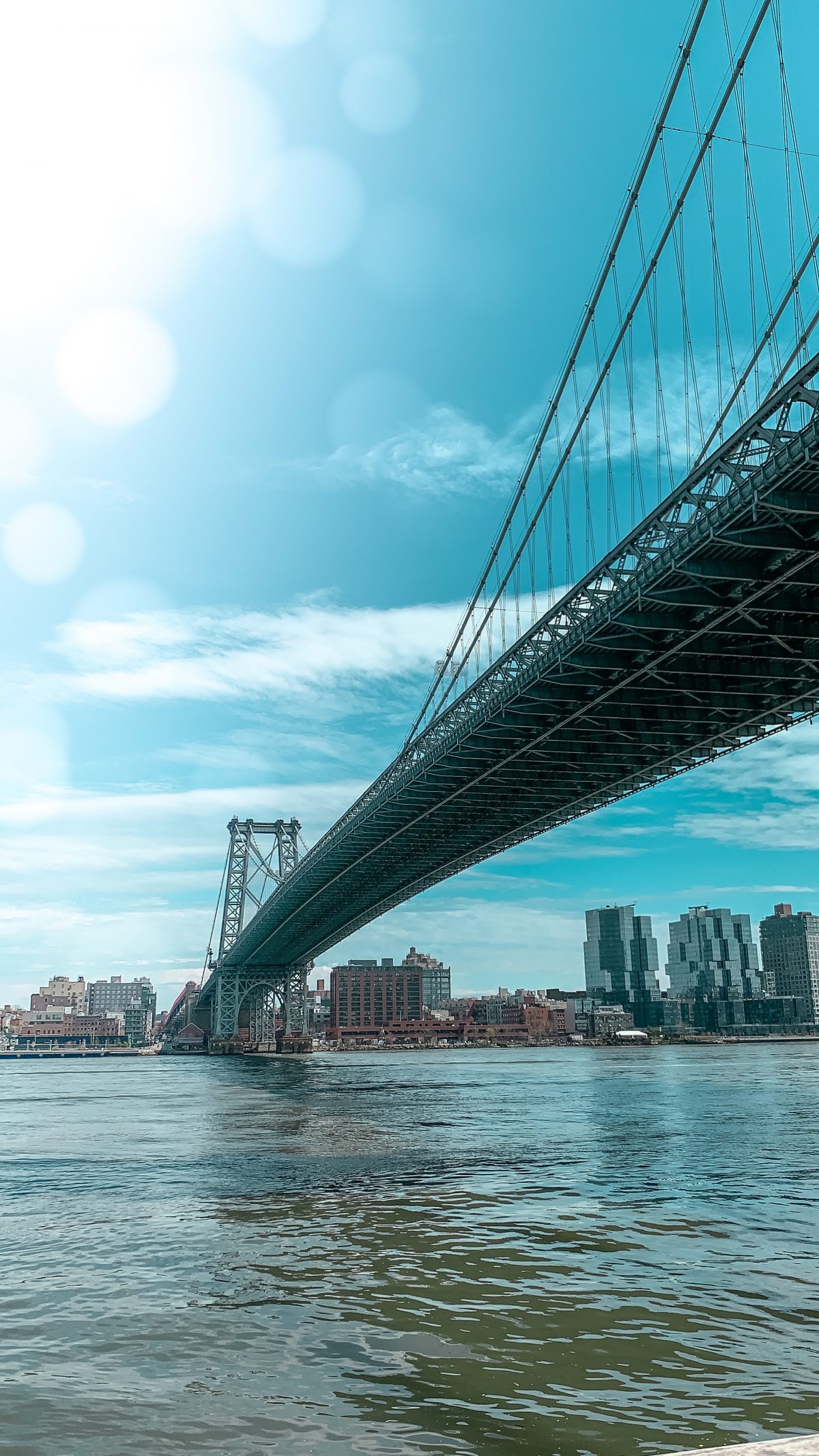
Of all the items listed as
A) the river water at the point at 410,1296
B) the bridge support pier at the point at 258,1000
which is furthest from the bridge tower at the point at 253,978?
the river water at the point at 410,1296

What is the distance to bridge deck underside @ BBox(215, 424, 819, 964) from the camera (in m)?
24.0

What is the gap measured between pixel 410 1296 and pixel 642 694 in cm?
2738

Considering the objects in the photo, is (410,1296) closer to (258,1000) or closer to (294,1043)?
(294,1043)

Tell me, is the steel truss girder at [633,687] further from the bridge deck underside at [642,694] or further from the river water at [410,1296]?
the river water at [410,1296]

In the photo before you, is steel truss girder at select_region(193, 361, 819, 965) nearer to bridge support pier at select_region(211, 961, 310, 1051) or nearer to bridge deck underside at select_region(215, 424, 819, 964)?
bridge deck underside at select_region(215, 424, 819, 964)

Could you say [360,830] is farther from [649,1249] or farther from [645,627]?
[649,1249]

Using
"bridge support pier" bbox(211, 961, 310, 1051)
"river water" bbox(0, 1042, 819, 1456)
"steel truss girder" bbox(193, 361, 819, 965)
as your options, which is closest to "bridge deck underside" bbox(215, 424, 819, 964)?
"steel truss girder" bbox(193, 361, 819, 965)

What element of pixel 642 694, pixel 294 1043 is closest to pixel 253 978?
pixel 294 1043

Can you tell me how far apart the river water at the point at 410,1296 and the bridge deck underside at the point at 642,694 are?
43.2 ft

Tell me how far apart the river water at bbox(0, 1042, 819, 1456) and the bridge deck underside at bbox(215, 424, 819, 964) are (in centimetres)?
1317

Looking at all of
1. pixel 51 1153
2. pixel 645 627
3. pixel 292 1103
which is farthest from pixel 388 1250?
pixel 292 1103

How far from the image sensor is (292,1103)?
4181 centimetres

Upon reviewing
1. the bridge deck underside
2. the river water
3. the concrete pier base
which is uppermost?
the bridge deck underside

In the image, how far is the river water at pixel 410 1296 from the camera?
A: 7414 millimetres
